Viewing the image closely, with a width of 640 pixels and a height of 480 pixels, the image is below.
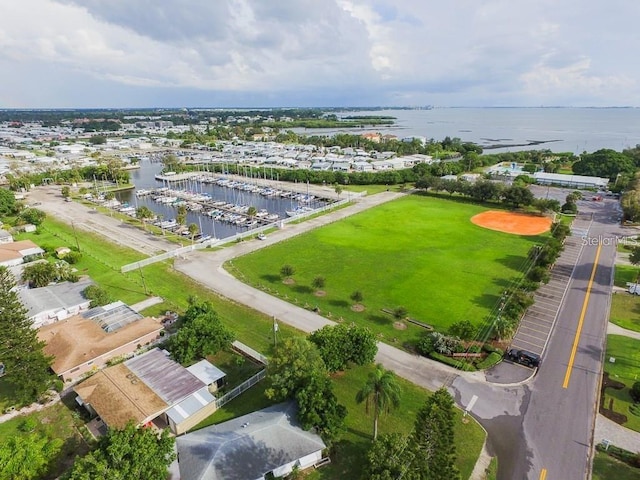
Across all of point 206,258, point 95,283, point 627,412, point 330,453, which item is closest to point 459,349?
point 627,412

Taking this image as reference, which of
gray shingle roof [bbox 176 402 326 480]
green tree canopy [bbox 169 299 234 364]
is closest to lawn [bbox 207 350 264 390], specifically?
green tree canopy [bbox 169 299 234 364]

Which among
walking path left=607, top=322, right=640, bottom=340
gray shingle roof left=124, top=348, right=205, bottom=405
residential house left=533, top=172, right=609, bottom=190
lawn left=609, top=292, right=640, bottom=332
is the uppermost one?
residential house left=533, top=172, right=609, bottom=190

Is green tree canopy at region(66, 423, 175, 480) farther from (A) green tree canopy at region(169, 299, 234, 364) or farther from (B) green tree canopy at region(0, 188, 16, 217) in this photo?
(B) green tree canopy at region(0, 188, 16, 217)

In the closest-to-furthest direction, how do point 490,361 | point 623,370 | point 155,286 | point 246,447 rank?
1. point 246,447
2. point 623,370
3. point 490,361
4. point 155,286

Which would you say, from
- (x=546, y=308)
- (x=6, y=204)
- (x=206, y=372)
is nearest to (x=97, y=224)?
(x=6, y=204)

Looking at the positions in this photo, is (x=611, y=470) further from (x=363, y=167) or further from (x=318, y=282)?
(x=363, y=167)

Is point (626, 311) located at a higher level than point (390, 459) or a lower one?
lower

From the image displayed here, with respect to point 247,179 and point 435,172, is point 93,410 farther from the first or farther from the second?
point 435,172
